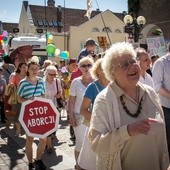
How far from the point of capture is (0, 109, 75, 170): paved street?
5.71m

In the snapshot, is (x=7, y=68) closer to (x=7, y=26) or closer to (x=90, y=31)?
(x=90, y=31)

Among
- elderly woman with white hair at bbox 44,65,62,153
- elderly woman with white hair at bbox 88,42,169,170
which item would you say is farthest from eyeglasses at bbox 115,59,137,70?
elderly woman with white hair at bbox 44,65,62,153

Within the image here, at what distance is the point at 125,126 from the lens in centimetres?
251

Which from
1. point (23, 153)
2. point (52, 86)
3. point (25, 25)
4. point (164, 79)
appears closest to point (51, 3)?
point (25, 25)

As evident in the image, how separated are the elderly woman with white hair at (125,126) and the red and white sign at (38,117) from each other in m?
2.43

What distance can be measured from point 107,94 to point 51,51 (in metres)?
15.8

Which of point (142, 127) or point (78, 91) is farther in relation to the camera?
point (78, 91)

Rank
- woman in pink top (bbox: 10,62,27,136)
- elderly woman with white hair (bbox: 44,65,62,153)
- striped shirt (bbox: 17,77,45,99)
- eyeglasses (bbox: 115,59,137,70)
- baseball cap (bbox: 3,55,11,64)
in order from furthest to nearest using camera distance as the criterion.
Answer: baseball cap (bbox: 3,55,11,64) → elderly woman with white hair (bbox: 44,65,62,153) → woman in pink top (bbox: 10,62,27,136) → striped shirt (bbox: 17,77,45,99) → eyeglasses (bbox: 115,59,137,70)

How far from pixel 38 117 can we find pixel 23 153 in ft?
5.38

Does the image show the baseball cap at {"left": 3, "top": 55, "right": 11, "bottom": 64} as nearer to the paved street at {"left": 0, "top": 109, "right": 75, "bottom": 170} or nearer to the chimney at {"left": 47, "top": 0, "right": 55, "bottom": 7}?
the paved street at {"left": 0, "top": 109, "right": 75, "bottom": 170}

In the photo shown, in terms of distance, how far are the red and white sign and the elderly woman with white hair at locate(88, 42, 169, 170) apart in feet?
7.97

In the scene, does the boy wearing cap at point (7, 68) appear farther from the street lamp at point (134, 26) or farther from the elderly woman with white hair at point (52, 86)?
the street lamp at point (134, 26)

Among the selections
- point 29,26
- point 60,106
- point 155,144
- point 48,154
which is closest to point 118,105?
point 155,144

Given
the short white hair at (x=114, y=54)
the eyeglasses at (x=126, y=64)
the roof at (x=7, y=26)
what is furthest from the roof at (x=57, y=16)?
the eyeglasses at (x=126, y=64)
